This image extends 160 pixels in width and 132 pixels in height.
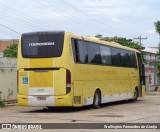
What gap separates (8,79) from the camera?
82.7ft

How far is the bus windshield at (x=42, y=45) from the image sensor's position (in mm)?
19766

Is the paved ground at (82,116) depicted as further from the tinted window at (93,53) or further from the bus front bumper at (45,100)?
the tinted window at (93,53)

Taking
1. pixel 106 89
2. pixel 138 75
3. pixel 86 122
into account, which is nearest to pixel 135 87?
pixel 138 75

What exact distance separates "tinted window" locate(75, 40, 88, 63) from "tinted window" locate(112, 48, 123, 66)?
412cm

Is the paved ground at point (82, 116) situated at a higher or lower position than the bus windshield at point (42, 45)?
lower

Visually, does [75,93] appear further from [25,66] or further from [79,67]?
[25,66]

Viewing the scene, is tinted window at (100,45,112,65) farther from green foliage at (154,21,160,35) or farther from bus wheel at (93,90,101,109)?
green foliage at (154,21,160,35)

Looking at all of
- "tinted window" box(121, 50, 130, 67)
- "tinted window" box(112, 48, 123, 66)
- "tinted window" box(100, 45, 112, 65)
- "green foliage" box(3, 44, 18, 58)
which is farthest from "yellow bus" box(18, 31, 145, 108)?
"green foliage" box(3, 44, 18, 58)

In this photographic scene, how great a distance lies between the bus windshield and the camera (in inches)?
778

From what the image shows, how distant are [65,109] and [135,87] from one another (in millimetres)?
8517

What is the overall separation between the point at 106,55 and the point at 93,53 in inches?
77.0

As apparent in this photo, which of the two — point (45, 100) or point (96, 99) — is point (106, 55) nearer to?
point (96, 99)

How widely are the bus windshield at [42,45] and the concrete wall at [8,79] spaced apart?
15.6ft

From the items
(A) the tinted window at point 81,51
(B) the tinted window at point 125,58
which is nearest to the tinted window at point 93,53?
(A) the tinted window at point 81,51
